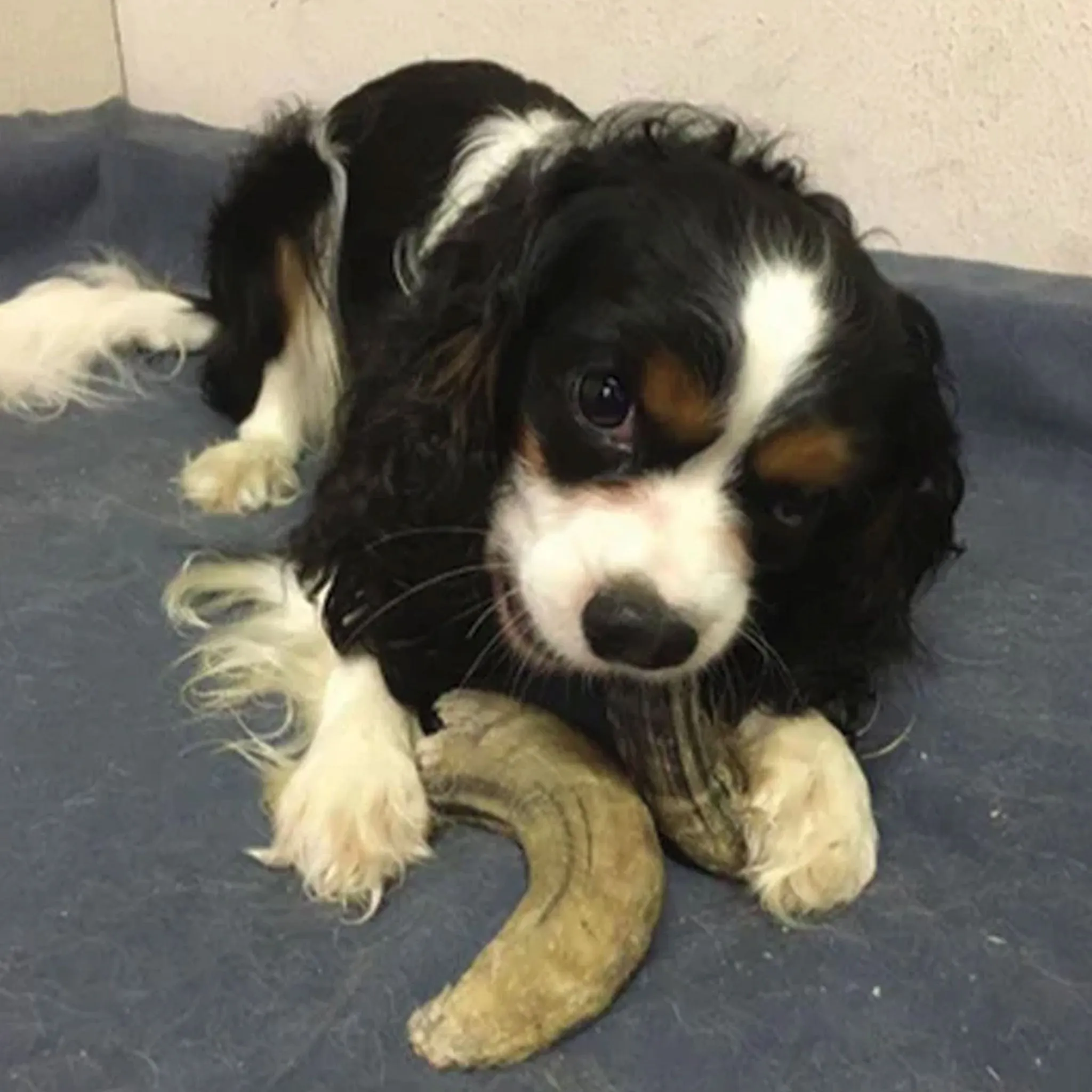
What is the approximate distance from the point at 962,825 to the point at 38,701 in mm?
779

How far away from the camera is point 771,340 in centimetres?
123

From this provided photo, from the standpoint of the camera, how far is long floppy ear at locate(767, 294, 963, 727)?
1.41 m

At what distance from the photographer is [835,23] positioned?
→ 2174mm

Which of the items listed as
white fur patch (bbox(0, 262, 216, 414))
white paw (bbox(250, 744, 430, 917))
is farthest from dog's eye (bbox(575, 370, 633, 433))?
white fur patch (bbox(0, 262, 216, 414))

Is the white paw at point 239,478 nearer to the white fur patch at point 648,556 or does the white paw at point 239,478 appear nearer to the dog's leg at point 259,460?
the dog's leg at point 259,460

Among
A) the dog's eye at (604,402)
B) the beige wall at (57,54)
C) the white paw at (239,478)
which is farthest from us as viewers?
the beige wall at (57,54)

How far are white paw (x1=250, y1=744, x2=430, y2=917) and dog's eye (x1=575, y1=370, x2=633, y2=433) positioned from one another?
1.07 feet

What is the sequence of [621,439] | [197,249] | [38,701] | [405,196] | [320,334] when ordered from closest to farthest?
[621,439], [38,701], [405,196], [320,334], [197,249]

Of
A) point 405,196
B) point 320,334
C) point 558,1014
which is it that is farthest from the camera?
point 320,334

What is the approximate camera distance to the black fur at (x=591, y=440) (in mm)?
1277

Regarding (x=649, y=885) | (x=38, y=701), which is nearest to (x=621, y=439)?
(x=649, y=885)

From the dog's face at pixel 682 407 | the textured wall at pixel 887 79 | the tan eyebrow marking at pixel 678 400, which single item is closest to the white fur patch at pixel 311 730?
the dog's face at pixel 682 407

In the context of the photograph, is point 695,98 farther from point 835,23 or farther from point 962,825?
point 962,825

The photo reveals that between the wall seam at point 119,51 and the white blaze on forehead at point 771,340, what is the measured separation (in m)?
1.83
